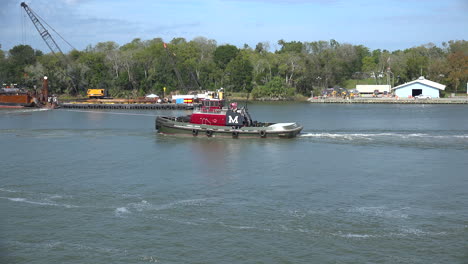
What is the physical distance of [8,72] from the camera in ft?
439

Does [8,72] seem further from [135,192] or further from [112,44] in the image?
[135,192]

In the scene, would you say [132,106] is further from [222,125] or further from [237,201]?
[237,201]

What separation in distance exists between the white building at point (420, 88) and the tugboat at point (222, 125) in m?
75.7

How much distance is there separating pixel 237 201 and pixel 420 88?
328 ft

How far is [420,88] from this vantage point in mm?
117062

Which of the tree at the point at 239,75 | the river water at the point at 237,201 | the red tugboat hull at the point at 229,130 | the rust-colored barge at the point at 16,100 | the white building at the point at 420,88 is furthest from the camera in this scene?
the tree at the point at 239,75

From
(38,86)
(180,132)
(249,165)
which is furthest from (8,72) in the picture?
(249,165)

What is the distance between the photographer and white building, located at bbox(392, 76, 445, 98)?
377 ft

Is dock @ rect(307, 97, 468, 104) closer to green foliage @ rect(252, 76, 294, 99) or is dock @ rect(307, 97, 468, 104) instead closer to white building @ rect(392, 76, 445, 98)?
white building @ rect(392, 76, 445, 98)

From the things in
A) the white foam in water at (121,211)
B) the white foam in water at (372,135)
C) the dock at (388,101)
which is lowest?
the white foam in water at (121,211)

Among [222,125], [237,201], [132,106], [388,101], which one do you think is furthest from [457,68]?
[237,201]

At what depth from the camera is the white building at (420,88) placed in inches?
4525

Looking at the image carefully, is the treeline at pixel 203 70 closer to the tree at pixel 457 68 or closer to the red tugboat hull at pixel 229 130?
the tree at pixel 457 68

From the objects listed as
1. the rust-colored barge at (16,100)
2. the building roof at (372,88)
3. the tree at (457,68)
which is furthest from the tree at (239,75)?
the rust-colored barge at (16,100)
